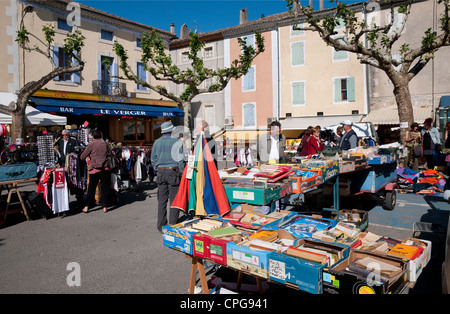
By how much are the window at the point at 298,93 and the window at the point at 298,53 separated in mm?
1446

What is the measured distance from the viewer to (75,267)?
4.17 meters

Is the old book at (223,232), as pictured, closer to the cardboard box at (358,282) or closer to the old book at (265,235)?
the old book at (265,235)

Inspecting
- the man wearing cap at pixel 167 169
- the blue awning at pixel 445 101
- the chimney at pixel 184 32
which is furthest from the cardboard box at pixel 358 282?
the chimney at pixel 184 32

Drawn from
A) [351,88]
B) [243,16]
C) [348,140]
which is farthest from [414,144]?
[243,16]

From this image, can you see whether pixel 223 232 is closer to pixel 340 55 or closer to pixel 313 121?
pixel 313 121

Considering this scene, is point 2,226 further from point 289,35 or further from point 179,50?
point 179,50

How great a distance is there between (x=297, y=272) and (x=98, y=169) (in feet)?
19.1

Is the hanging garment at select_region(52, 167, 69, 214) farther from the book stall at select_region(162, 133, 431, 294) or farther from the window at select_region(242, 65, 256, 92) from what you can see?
the window at select_region(242, 65, 256, 92)

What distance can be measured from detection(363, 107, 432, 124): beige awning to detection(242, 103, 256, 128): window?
797 cm

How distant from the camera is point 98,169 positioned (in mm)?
7066

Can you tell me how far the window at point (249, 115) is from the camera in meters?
24.9

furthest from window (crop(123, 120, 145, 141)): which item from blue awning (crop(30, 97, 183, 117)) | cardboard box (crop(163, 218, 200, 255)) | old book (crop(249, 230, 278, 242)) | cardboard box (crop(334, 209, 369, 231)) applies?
old book (crop(249, 230, 278, 242))
